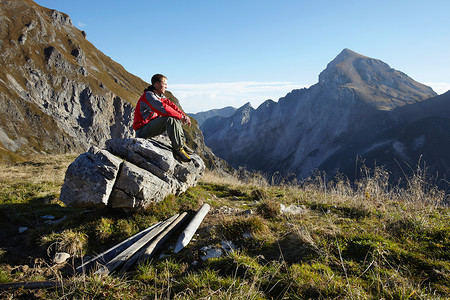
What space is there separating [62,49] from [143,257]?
130742 millimetres

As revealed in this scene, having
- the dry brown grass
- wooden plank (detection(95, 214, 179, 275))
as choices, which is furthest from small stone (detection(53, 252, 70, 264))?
the dry brown grass

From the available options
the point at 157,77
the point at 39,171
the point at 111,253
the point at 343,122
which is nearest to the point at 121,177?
the point at 111,253

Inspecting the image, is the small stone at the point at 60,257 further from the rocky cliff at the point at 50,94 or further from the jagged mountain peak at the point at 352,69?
the jagged mountain peak at the point at 352,69

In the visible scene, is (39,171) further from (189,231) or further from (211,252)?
(211,252)

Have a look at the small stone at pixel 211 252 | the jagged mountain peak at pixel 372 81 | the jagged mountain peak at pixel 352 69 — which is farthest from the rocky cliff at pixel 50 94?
the jagged mountain peak at pixel 352 69

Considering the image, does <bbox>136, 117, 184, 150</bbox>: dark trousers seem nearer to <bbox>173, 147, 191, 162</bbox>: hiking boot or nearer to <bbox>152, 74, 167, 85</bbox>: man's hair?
<bbox>173, 147, 191, 162</bbox>: hiking boot

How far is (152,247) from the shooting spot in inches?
213

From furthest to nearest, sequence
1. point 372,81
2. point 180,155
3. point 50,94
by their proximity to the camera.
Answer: point 372,81
point 50,94
point 180,155

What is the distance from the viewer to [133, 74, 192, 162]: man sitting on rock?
7.81m

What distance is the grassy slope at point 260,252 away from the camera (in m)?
3.69

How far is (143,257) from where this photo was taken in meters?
5.13

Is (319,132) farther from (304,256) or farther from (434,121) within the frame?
(304,256)

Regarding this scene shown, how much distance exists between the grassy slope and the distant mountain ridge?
9965 centimetres

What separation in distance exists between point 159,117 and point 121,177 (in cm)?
257
